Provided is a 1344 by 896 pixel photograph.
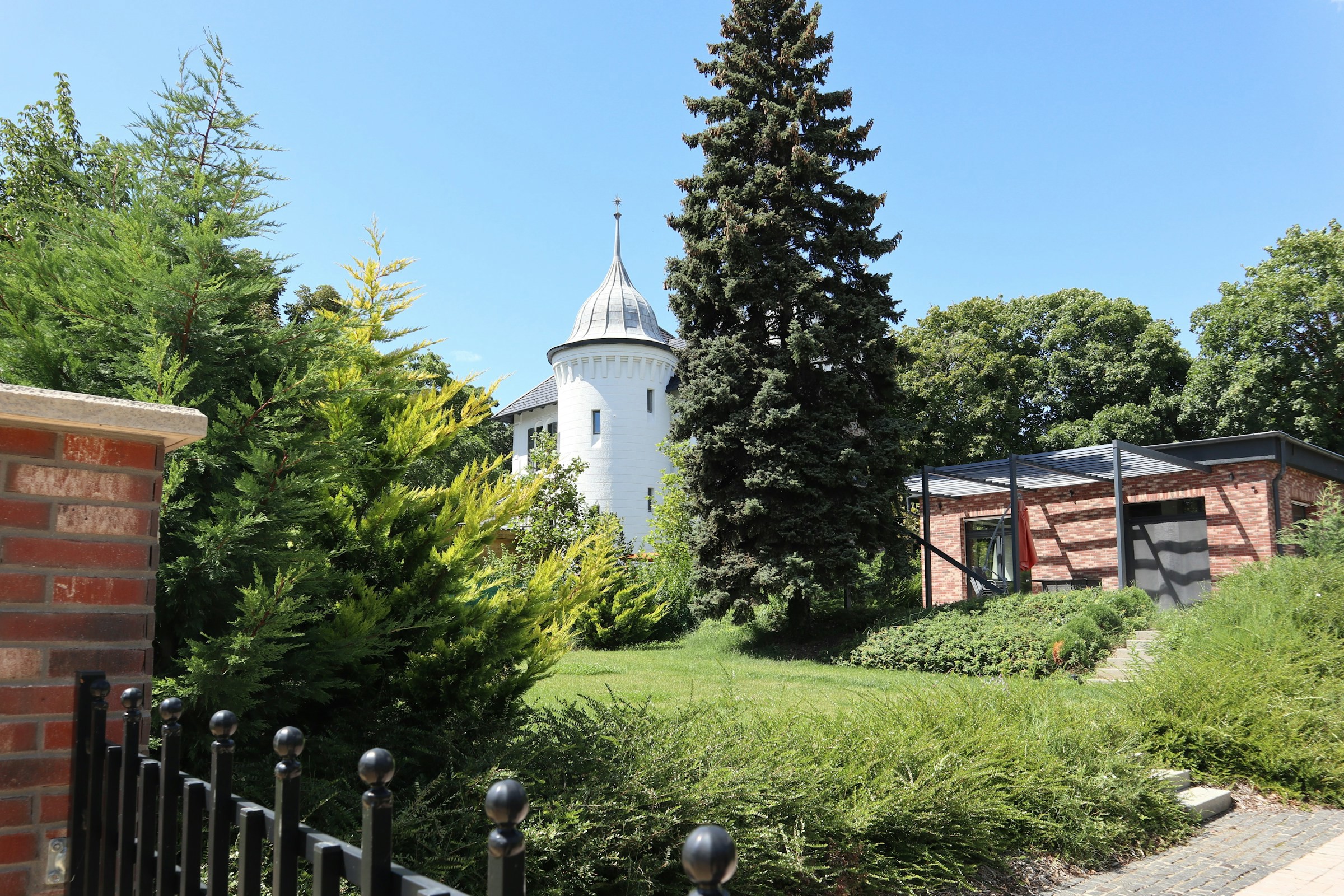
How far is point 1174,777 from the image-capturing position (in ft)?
21.2

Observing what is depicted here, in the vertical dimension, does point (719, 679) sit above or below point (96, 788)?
below

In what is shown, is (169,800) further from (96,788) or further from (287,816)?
(287,816)

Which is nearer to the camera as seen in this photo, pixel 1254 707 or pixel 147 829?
pixel 147 829

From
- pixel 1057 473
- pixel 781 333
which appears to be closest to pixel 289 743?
pixel 781 333

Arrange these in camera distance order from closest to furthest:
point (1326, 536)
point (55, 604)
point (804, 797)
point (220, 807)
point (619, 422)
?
1. point (220, 807)
2. point (55, 604)
3. point (804, 797)
4. point (1326, 536)
5. point (619, 422)

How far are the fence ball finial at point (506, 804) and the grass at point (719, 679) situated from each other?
4371 mm

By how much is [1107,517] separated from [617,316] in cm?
2011

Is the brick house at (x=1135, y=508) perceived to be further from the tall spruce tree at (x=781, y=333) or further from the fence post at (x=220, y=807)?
the fence post at (x=220, y=807)

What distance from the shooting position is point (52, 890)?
230cm

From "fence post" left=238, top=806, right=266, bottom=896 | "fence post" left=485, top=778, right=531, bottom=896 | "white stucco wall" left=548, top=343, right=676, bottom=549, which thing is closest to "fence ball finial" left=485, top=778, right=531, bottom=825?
"fence post" left=485, top=778, right=531, bottom=896

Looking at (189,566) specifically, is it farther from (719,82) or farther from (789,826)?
(719,82)

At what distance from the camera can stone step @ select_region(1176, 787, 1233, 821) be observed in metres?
6.22

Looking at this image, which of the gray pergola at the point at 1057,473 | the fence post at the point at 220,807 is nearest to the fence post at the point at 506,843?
the fence post at the point at 220,807

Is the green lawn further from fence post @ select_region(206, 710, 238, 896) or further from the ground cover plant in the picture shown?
fence post @ select_region(206, 710, 238, 896)
